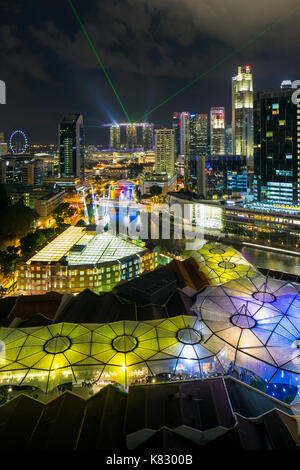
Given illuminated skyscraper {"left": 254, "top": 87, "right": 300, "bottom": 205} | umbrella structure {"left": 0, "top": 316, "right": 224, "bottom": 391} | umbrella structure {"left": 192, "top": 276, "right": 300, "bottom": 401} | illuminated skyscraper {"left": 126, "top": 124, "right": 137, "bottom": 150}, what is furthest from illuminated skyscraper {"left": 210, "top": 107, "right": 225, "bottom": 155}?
umbrella structure {"left": 0, "top": 316, "right": 224, "bottom": 391}

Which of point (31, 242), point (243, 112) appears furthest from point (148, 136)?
point (31, 242)

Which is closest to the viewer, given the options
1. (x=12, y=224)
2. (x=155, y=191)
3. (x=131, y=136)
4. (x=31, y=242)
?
(x=31, y=242)

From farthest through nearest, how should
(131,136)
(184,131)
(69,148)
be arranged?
(131,136), (184,131), (69,148)

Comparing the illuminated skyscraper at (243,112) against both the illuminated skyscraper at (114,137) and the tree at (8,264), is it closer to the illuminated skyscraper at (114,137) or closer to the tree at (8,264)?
the tree at (8,264)

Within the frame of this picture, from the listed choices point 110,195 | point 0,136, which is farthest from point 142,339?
point 0,136

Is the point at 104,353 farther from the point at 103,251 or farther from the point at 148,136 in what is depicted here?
the point at 148,136

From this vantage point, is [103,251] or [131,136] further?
[131,136]

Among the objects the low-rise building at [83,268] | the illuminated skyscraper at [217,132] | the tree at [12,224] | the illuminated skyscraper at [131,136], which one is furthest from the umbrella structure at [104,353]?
the illuminated skyscraper at [131,136]
